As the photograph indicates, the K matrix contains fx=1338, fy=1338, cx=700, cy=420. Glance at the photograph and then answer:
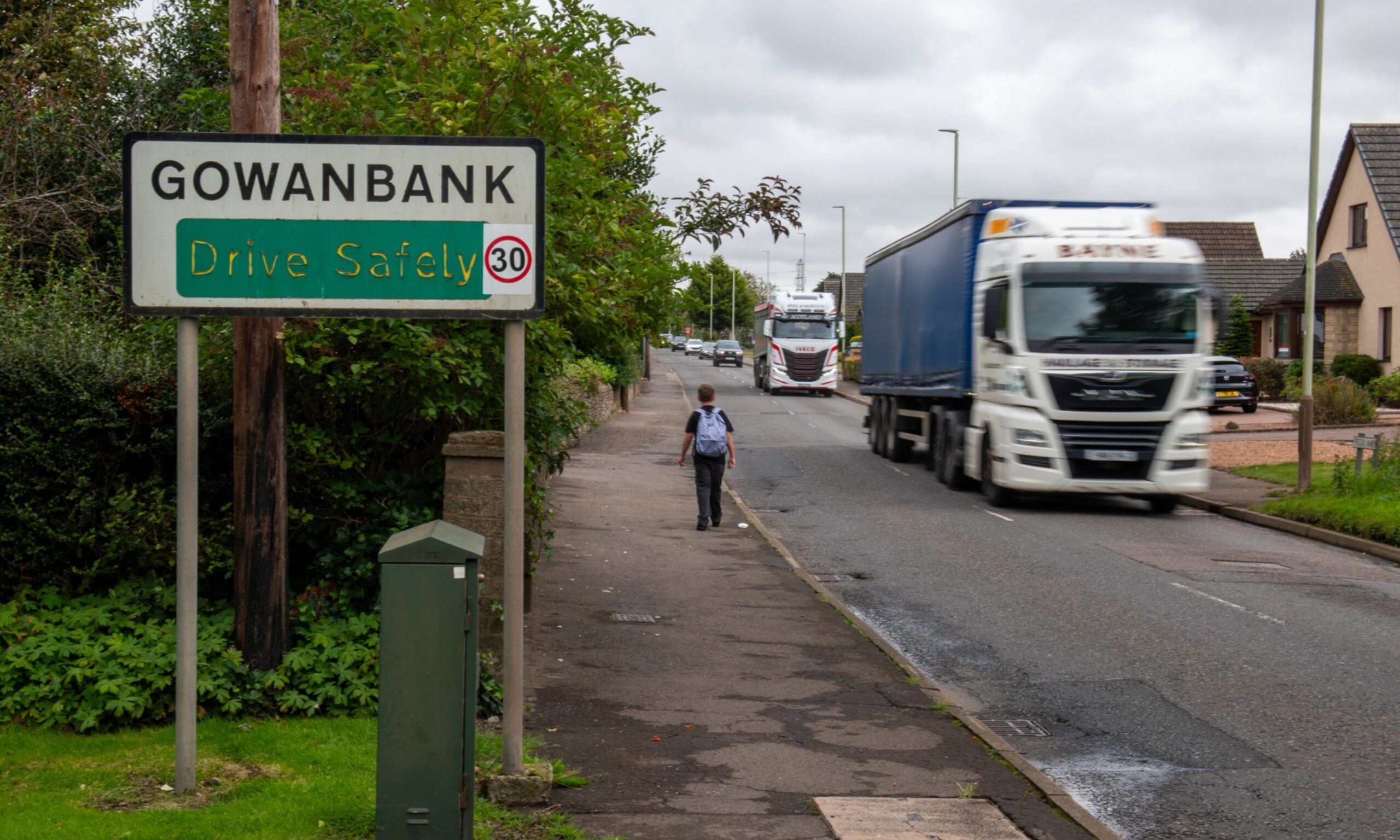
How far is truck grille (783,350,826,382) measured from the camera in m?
48.7

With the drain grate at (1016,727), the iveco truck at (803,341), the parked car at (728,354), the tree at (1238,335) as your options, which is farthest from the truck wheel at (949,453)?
the parked car at (728,354)

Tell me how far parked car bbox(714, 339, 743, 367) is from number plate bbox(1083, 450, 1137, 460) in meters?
65.1

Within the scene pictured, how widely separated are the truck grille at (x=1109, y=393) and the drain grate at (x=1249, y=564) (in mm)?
3172

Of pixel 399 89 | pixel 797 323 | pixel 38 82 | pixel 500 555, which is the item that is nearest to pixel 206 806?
pixel 500 555

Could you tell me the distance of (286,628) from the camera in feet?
22.9

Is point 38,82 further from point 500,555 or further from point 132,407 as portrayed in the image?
point 500,555

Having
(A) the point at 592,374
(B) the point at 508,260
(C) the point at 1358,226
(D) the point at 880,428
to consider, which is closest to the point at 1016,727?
(B) the point at 508,260

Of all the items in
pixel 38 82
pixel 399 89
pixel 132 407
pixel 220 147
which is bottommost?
pixel 132 407

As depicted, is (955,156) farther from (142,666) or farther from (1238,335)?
(142,666)

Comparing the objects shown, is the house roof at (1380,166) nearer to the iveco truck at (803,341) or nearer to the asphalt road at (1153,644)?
the iveco truck at (803,341)

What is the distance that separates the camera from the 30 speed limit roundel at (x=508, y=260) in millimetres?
5848

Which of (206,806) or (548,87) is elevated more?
(548,87)

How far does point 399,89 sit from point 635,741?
412 cm

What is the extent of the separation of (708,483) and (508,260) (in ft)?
32.3
